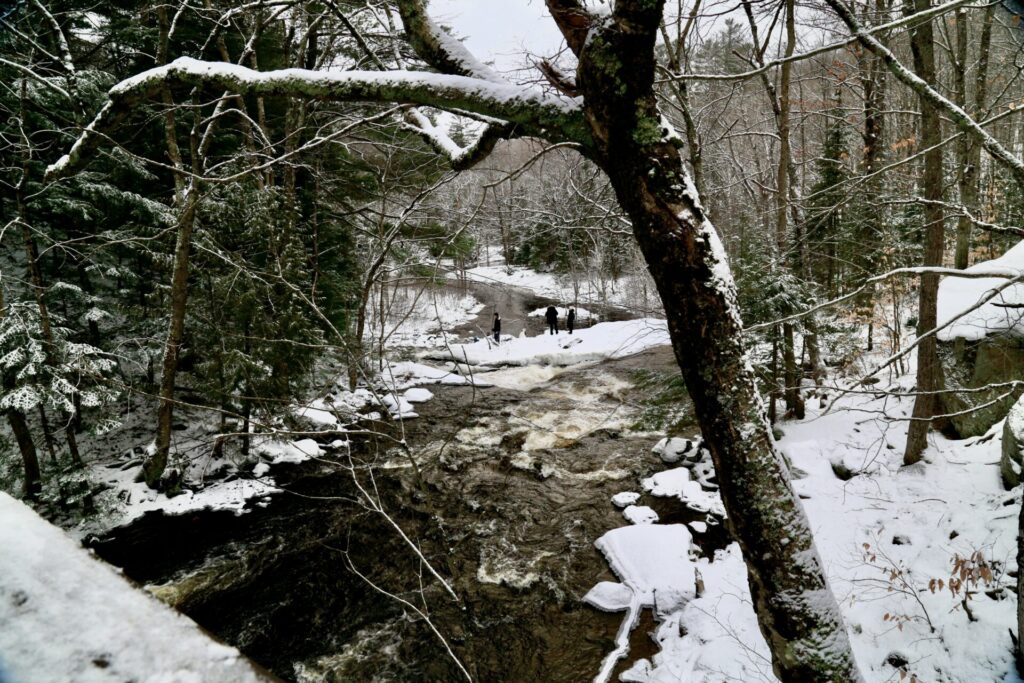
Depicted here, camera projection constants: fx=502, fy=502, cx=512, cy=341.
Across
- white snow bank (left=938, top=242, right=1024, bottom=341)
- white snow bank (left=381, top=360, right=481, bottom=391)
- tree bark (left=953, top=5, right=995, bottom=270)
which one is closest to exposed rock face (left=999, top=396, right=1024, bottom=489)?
white snow bank (left=938, top=242, right=1024, bottom=341)

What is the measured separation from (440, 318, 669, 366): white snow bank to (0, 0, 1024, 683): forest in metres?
3.62

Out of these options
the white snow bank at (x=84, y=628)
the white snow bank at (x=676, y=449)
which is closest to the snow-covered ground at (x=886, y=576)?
the white snow bank at (x=676, y=449)

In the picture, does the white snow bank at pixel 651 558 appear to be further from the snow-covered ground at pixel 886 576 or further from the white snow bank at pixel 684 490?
the white snow bank at pixel 684 490

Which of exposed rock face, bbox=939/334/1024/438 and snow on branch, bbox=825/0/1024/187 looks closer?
snow on branch, bbox=825/0/1024/187

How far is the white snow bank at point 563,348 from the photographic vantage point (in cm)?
1906

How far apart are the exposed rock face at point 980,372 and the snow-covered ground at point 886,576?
42cm

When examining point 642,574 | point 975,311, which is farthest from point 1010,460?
point 642,574

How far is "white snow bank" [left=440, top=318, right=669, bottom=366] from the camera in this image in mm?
19062

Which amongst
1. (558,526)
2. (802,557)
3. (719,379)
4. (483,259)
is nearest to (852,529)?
(558,526)

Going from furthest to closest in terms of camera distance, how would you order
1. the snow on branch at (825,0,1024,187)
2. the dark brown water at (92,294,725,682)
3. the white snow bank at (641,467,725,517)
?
the white snow bank at (641,467,725,517)
the dark brown water at (92,294,725,682)
the snow on branch at (825,0,1024,187)

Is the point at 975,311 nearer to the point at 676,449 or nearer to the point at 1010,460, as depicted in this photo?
the point at 1010,460

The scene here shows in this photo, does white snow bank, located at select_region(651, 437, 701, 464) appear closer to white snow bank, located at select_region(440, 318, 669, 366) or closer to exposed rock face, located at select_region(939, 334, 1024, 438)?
exposed rock face, located at select_region(939, 334, 1024, 438)

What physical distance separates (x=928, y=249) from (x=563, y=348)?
14.3 metres

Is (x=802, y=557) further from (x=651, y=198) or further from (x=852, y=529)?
(x=852, y=529)
